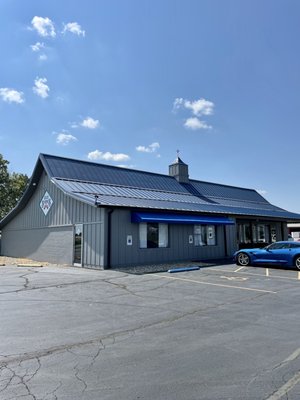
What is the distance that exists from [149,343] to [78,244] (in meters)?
13.4

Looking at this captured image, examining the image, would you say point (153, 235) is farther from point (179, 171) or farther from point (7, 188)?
point (7, 188)

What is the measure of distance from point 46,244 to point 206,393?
19175 millimetres

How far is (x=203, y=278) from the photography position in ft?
43.5

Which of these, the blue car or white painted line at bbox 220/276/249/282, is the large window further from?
white painted line at bbox 220/276/249/282

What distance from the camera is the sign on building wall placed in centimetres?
2149

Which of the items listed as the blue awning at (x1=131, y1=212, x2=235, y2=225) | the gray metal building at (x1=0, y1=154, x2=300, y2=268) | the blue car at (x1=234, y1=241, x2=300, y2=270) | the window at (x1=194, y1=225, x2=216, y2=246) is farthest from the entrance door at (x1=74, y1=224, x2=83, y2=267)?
the blue car at (x1=234, y1=241, x2=300, y2=270)

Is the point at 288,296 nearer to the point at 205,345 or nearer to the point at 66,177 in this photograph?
the point at 205,345

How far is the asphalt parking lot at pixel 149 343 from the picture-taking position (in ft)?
12.6

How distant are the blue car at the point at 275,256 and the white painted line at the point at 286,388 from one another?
502 inches

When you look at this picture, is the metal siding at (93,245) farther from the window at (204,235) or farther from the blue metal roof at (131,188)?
the window at (204,235)

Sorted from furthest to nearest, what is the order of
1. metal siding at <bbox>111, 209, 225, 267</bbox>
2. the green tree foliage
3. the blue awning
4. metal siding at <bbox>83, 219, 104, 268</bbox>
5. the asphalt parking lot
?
the green tree foliage
the blue awning
metal siding at <bbox>111, 209, 225, 267</bbox>
metal siding at <bbox>83, 219, 104, 268</bbox>
the asphalt parking lot

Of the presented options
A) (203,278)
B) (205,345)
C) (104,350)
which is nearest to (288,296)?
(203,278)

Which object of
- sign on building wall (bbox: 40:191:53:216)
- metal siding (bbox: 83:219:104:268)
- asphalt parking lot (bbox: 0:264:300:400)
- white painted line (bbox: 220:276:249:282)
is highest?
sign on building wall (bbox: 40:191:53:216)

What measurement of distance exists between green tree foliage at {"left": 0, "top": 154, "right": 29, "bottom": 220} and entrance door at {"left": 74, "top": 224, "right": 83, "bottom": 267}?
2926 cm
